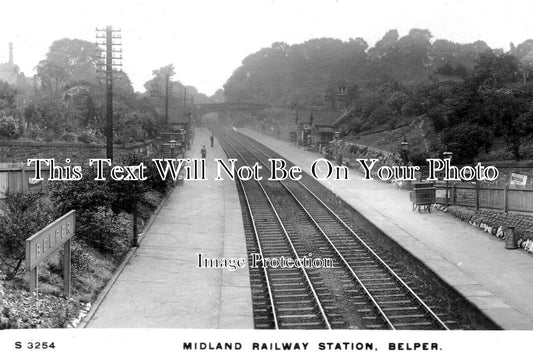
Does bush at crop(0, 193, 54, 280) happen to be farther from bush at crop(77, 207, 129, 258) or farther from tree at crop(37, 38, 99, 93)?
tree at crop(37, 38, 99, 93)

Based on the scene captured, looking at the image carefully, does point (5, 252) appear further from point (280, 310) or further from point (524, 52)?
point (524, 52)

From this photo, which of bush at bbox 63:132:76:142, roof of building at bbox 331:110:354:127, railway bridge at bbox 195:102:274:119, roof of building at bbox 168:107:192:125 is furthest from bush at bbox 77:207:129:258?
railway bridge at bbox 195:102:274:119

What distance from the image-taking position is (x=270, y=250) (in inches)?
682

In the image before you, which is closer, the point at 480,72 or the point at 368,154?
the point at 480,72

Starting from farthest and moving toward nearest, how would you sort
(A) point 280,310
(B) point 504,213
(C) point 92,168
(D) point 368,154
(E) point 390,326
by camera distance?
(D) point 368,154 → (B) point 504,213 → (C) point 92,168 → (A) point 280,310 → (E) point 390,326

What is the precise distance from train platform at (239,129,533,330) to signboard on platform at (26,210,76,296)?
803cm

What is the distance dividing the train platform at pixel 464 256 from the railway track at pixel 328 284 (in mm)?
932


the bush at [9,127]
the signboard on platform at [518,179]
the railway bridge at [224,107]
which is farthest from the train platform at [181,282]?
the railway bridge at [224,107]

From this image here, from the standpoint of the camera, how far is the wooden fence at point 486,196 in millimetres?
19062

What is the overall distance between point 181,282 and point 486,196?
12585 mm

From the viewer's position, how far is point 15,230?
11266 millimetres

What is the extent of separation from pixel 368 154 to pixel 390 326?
30.5m

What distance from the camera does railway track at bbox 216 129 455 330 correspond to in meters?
11.4

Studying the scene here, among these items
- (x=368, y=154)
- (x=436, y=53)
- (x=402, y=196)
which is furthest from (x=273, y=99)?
(x=402, y=196)
